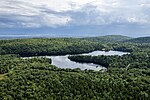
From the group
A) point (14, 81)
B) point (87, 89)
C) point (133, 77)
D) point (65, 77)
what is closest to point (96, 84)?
point (87, 89)

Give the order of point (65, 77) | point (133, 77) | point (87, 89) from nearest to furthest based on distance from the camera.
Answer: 1. point (87, 89)
2. point (65, 77)
3. point (133, 77)

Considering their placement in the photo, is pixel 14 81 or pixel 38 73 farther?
pixel 38 73

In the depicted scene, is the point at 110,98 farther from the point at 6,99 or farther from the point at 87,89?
the point at 6,99

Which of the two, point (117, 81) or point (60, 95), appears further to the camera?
point (117, 81)

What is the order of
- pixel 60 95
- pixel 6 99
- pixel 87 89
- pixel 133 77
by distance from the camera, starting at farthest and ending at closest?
pixel 133 77 < pixel 87 89 < pixel 60 95 < pixel 6 99

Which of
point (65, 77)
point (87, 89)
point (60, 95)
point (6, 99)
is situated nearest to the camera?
point (6, 99)

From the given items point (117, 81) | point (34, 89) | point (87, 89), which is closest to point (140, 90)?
point (117, 81)

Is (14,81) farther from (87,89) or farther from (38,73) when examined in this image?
(87,89)

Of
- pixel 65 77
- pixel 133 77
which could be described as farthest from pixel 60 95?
pixel 133 77

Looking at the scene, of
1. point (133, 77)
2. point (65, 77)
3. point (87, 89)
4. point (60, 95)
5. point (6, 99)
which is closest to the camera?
point (6, 99)
